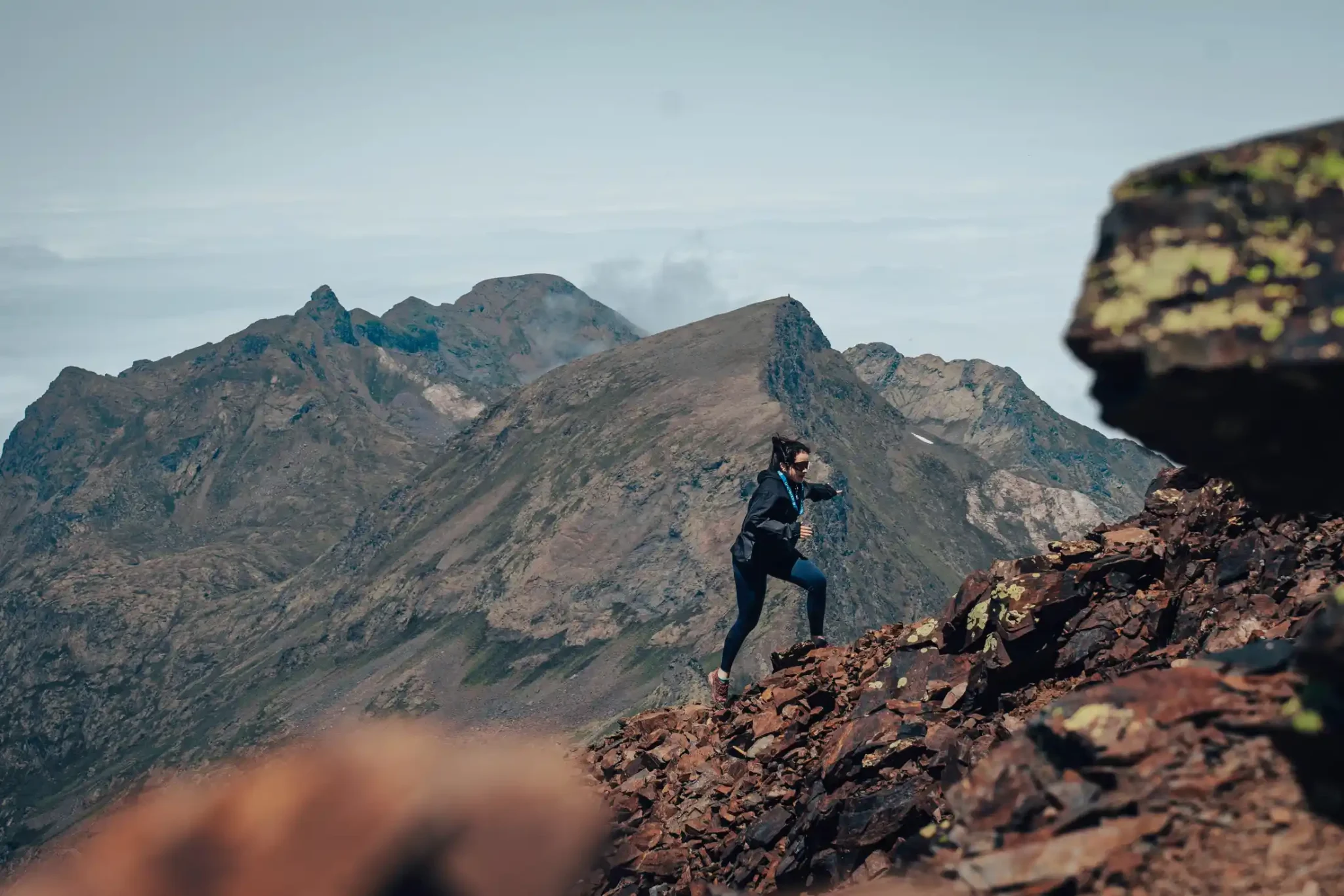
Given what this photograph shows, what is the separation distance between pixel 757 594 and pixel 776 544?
1762 mm

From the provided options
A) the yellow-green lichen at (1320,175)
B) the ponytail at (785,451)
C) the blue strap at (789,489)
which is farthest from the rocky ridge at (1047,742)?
the ponytail at (785,451)

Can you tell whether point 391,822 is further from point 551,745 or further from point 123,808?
point 123,808

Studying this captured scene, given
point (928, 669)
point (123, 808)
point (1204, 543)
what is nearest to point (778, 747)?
point (928, 669)

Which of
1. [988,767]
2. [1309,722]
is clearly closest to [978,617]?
[988,767]

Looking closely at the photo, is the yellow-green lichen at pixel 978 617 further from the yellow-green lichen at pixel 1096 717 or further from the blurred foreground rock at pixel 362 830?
the yellow-green lichen at pixel 1096 717

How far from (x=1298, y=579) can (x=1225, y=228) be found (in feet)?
37.1

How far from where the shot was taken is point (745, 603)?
25938 mm

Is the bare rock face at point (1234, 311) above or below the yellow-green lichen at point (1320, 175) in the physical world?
below

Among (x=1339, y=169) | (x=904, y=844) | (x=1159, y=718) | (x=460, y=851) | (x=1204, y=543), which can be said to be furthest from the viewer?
(x=460, y=851)

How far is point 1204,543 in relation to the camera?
21.2 metres

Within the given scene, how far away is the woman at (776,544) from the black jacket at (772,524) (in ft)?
0.04

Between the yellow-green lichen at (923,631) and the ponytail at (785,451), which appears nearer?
the yellow-green lichen at (923,631)

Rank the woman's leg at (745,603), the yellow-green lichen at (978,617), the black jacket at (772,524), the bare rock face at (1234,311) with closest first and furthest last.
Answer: the bare rock face at (1234,311) → the yellow-green lichen at (978,617) → the black jacket at (772,524) → the woman's leg at (745,603)

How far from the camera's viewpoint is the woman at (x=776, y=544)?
24.4m
